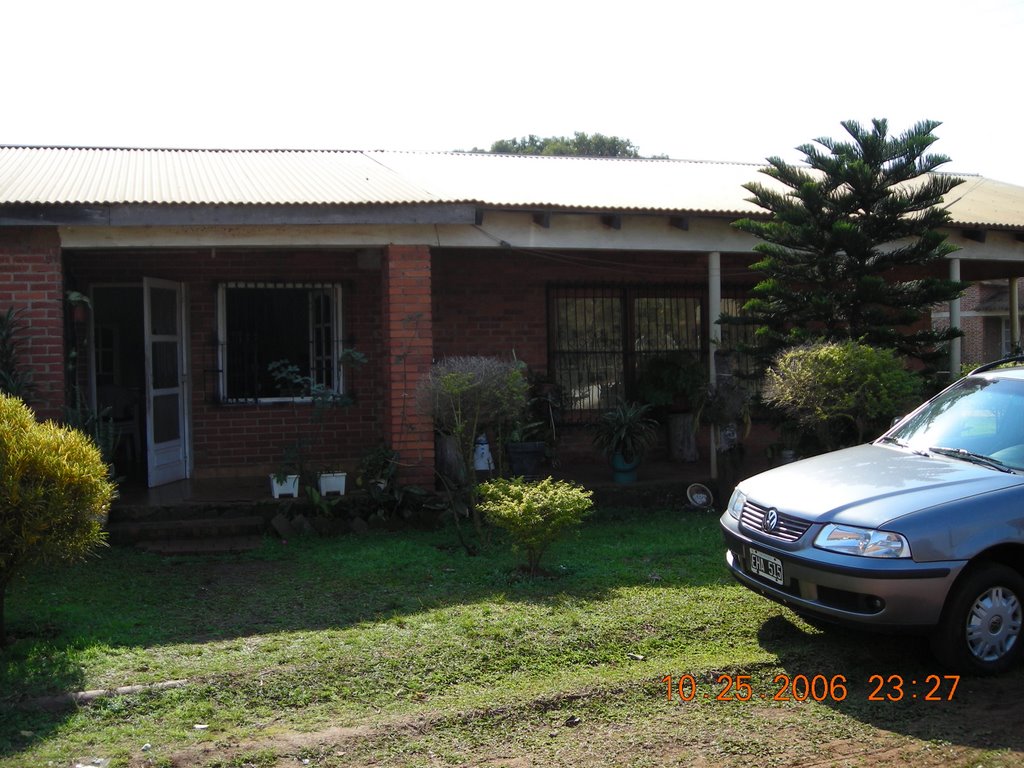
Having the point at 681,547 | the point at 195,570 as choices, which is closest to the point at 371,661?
the point at 195,570

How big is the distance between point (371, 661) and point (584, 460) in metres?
6.82

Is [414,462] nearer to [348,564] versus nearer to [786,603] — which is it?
[348,564]

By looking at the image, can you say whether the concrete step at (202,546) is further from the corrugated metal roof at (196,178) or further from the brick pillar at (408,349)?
the corrugated metal roof at (196,178)

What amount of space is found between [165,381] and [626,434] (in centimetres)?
492

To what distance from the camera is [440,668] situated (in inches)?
195

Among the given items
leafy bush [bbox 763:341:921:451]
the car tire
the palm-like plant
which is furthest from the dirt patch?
the palm-like plant

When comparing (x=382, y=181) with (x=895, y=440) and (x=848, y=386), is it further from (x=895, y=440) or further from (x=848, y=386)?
(x=895, y=440)

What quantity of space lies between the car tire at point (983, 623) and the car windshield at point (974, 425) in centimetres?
68

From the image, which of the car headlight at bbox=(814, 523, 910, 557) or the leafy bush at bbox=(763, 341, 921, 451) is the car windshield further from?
the leafy bush at bbox=(763, 341, 921, 451)

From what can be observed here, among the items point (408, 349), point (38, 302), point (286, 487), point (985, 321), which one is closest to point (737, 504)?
point (408, 349)

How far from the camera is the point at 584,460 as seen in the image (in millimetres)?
11594

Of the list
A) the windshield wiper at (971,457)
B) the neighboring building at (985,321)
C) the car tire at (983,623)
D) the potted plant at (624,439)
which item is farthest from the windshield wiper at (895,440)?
the neighboring building at (985,321)

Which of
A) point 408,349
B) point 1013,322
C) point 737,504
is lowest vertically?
point 737,504

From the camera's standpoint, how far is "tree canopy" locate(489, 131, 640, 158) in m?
39.7
